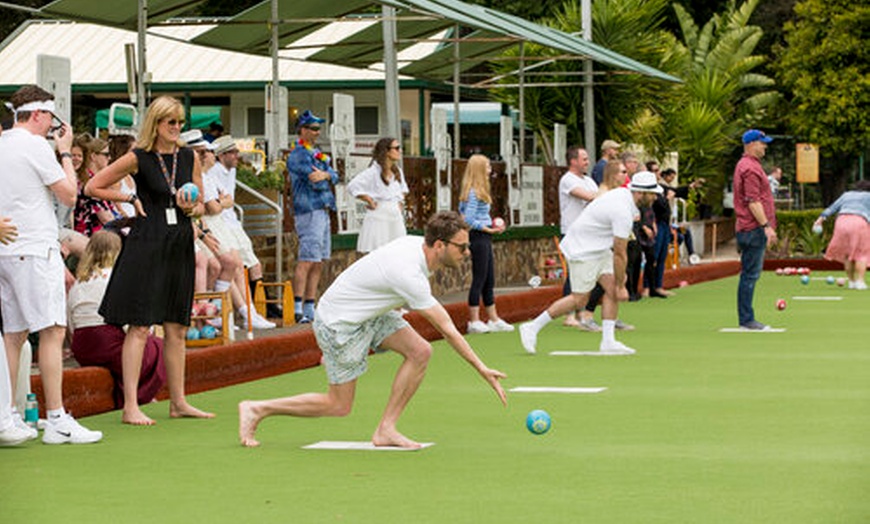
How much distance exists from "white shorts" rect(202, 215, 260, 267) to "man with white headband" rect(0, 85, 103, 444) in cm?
444

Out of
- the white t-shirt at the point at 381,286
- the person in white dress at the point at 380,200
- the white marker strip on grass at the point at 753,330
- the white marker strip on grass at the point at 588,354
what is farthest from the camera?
the white marker strip on grass at the point at 753,330

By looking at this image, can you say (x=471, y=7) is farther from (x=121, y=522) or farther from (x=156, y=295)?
(x=121, y=522)

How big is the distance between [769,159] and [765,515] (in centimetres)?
4558

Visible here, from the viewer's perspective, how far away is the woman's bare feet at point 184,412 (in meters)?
10.2

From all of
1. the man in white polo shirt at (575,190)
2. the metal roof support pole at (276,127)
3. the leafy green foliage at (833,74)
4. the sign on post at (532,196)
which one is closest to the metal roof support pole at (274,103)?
the metal roof support pole at (276,127)

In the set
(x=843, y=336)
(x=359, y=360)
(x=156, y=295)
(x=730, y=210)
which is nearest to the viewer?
(x=359, y=360)

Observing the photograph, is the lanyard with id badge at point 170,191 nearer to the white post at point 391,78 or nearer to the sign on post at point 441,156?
the white post at point 391,78

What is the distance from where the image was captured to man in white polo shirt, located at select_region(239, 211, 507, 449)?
28.1 feet

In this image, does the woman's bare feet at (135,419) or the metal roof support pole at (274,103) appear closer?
the woman's bare feet at (135,419)

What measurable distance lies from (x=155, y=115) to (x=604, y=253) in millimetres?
5746

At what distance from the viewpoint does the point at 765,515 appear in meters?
6.76

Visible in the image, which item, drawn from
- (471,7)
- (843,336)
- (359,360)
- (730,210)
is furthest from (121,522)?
(730,210)

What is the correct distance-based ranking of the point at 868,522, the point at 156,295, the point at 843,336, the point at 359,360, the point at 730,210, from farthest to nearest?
1. the point at 730,210
2. the point at 843,336
3. the point at 156,295
4. the point at 359,360
5. the point at 868,522

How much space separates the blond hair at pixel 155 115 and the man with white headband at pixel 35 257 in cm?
76
